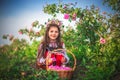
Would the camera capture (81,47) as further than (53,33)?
Yes

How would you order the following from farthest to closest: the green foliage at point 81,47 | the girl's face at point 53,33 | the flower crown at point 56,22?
the flower crown at point 56,22 < the girl's face at point 53,33 < the green foliage at point 81,47

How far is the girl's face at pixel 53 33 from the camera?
14.4 feet

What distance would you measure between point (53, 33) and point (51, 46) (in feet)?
0.48

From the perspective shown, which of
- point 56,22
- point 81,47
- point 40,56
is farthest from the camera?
point 81,47

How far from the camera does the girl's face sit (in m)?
4.39

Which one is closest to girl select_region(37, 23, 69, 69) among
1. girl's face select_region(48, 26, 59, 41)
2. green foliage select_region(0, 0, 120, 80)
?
girl's face select_region(48, 26, 59, 41)

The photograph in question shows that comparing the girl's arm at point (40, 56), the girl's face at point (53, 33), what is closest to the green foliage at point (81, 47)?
the girl's arm at point (40, 56)

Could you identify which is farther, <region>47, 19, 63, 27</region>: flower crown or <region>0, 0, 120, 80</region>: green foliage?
<region>47, 19, 63, 27</region>: flower crown

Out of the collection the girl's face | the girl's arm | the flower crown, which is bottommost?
the girl's arm

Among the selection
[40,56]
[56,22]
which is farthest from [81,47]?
[40,56]

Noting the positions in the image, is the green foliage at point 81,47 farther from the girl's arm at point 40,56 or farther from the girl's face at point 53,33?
the girl's face at point 53,33

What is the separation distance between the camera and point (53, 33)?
4.39 metres

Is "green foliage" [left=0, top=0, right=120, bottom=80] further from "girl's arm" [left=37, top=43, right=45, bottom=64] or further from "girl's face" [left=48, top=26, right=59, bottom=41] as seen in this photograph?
"girl's face" [left=48, top=26, right=59, bottom=41]

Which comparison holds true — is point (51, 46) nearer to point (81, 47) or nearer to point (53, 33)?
point (53, 33)
